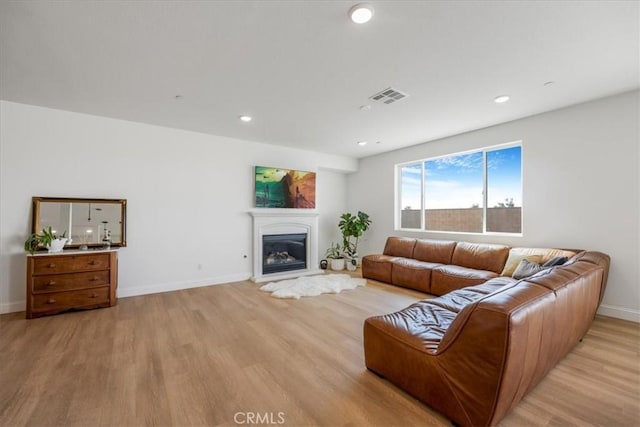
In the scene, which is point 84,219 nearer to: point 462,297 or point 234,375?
point 234,375

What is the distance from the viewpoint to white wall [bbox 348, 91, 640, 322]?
3135mm

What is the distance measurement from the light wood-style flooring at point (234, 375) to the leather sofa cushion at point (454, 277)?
1162mm

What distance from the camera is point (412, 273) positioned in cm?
445

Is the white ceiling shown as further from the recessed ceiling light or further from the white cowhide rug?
the white cowhide rug

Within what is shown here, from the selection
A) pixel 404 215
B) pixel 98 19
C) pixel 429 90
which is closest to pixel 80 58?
A: pixel 98 19

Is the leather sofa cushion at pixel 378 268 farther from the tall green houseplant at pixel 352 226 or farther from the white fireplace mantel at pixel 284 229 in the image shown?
the white fireplace mantel at pixel 284 229

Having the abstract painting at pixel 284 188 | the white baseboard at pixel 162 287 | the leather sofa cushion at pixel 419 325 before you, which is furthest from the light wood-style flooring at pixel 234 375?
the abstract painting at pixel 284 188

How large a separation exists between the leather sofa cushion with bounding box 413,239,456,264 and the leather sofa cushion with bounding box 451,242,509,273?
11 cm

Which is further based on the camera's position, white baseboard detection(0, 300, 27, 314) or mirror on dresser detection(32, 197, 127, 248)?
mirror on dresser detection(32, 197, 127, 248)

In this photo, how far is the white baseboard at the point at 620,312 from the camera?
3.10m

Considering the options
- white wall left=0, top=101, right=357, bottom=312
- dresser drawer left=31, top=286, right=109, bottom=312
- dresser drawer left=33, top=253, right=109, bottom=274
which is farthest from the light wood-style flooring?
white wall left=0, top=101, right=357, bottom=312

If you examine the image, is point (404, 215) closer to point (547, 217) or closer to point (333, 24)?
point (547, 217)

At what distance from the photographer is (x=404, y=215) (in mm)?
5855

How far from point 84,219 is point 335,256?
458 cm
